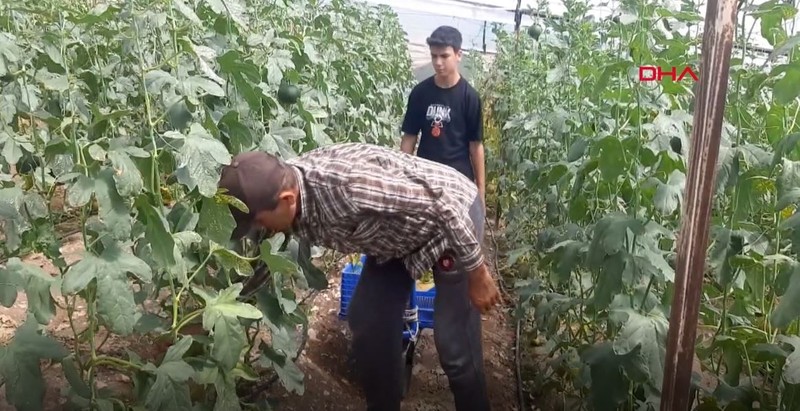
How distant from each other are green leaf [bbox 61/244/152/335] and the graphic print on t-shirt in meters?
2.49

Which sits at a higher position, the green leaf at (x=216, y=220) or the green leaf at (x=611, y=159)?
the green leaf at (x=611, y=159)

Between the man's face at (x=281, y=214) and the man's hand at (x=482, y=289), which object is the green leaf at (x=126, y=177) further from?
the man's hand at (x=482, y=289)

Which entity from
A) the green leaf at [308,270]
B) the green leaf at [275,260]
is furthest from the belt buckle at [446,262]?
the green leaf at [275,260]

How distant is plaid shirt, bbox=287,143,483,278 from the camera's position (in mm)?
2082

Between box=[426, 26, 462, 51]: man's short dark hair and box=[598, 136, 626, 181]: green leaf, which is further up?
box=[426, 26, 462, 51]: man's short dark hair

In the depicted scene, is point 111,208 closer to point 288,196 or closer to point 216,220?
point 216,220

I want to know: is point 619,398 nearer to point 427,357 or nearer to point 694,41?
point 694,41

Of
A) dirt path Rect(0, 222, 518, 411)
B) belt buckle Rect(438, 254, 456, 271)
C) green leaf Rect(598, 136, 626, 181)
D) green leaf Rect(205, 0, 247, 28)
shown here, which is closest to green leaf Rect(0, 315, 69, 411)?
dirt path Rect(0, 222, 518, 411)

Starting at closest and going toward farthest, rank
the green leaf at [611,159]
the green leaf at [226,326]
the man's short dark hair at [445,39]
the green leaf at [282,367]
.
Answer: the green leaf at [226,326] < the green leaf at [611,159] < the green leaf at [282,367] < the man's short dark hair at [445,39]

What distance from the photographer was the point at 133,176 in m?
1.69

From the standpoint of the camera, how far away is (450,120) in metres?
3.99

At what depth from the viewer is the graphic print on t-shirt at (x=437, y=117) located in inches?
157

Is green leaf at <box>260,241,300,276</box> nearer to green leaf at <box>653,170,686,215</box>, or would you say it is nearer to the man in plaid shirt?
the man in plaid shirt

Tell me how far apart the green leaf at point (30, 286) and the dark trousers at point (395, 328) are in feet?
3.32
